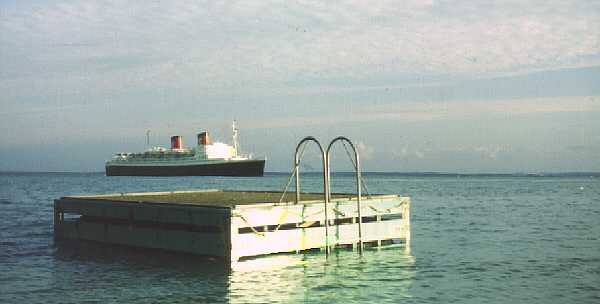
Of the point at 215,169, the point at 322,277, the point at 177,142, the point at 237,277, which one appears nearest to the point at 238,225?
the point at 237,277

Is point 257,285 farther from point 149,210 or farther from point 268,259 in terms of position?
point 149,210

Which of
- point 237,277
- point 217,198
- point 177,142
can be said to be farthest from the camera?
point 177,142

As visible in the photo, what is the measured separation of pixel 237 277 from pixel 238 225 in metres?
1.88

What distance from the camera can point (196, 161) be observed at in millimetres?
135000

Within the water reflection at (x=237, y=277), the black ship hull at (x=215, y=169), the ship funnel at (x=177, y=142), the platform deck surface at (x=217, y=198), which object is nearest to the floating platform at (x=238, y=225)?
the platform deck surface at (x=217, y=198)

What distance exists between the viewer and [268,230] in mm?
20922

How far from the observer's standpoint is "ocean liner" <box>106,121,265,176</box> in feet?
434

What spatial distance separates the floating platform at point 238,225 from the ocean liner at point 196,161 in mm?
106365

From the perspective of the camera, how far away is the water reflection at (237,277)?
1606 centimetres

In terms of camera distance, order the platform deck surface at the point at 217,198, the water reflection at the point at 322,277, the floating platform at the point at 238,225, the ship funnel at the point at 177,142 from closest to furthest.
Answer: the water reflection at the point at 322,277
the floating platform at the point at 238,225
the platform deck surface at the point at 217,198
the ship funnel at the point at 177,142

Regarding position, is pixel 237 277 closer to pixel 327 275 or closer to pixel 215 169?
pixel 327 275

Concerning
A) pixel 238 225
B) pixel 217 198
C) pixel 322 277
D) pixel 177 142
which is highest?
pixel 177 142

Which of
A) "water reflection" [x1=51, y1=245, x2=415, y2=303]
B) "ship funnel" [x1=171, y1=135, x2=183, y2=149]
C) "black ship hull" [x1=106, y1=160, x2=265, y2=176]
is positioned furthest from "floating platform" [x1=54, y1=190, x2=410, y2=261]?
"ship funnel" [x1=171, y1=135, x2=183, y2=149]

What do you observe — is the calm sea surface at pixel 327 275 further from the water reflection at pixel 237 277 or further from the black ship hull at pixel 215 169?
the black ship hull at pixel 215 169
